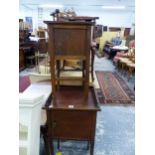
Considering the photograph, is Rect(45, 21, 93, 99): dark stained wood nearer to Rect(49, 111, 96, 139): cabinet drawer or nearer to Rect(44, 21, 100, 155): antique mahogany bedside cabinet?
Rect(44, 21, 100, 155): antique mahogany bedside cabinet

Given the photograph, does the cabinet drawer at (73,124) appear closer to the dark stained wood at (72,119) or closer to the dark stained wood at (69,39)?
the dark stained wood at (72,119)

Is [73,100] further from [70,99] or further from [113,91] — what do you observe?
[113,91]

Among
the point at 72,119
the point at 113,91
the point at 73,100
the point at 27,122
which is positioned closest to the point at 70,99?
the point at 73,100

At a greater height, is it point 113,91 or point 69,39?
point 69,39

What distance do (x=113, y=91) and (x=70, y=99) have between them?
2.72 metres

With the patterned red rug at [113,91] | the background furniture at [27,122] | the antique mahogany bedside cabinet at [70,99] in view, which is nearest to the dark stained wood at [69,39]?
the antique mahogany bedside cabinet at [70,99]

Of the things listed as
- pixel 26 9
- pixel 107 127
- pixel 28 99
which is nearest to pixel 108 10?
pixel 26 9

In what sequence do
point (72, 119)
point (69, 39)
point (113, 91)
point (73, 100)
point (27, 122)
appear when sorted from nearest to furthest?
point (27, 122), point (69, 39), point (72, 119), point (73, 100), point (113, 91)

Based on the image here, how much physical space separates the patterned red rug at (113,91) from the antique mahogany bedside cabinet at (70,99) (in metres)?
1.97

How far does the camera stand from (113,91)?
443 centimetres
